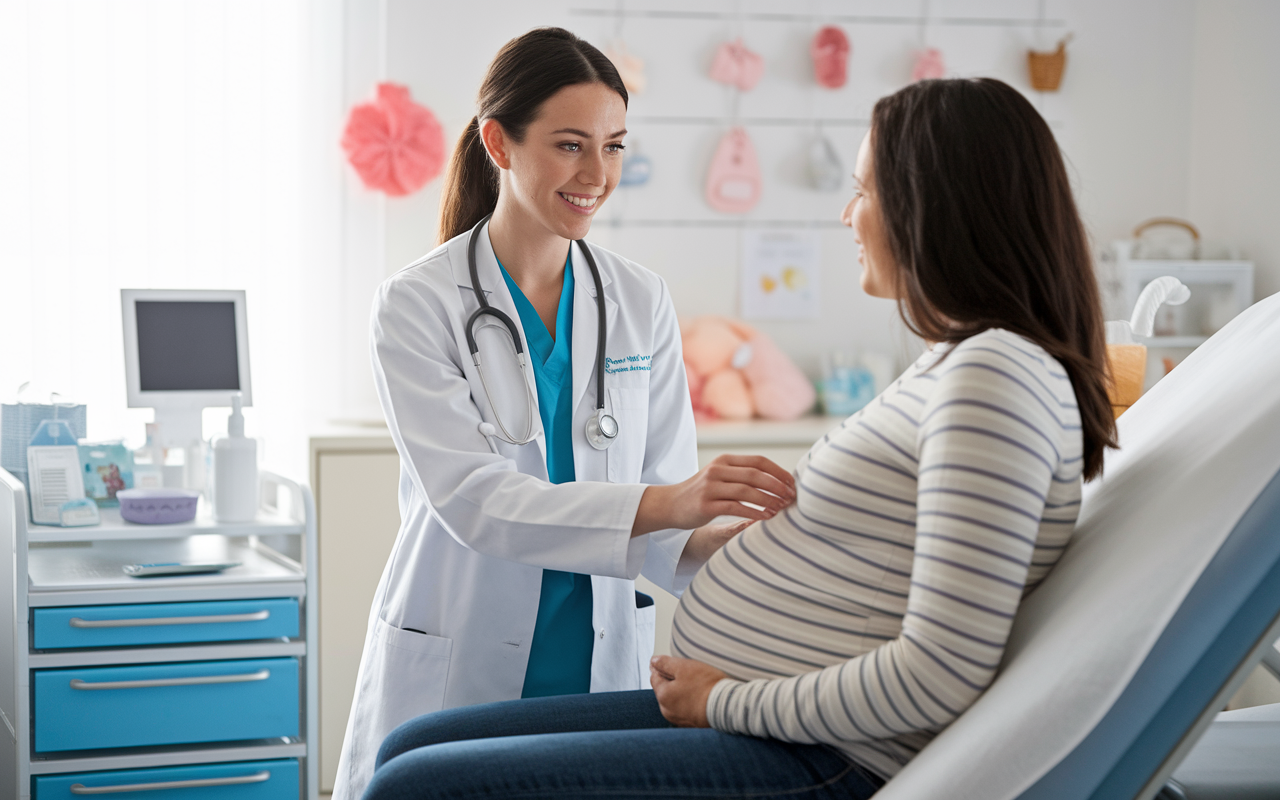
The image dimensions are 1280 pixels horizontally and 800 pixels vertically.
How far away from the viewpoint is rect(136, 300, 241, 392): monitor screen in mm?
2275

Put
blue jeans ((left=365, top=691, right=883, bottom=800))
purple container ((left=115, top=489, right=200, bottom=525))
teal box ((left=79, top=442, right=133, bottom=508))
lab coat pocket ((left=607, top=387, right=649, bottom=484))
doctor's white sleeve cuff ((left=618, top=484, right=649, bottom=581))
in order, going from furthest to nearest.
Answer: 1. teal box ((left=79, top=442, right=133, bottom=508))
2. purple container ((left=115, top=489, right=200, bottom=525))
3. lab coat pocket ((left=607, top=387, right=649, bottom=484))
4. doctor's white sleeve cuff ((left=618, top=484, right=649, bottom=581))
5. blue jeans ((left=365, top=691, right=883, bottom=800))

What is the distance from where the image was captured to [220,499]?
80.9 inches

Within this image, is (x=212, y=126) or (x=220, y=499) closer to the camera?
(x=220, y=499)

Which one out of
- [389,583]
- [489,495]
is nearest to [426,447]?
[489,495]

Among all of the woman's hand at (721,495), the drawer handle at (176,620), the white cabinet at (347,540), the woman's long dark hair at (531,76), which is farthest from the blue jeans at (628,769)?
the white cabinet at (347,540)

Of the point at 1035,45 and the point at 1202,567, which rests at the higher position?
the point at 1035,45

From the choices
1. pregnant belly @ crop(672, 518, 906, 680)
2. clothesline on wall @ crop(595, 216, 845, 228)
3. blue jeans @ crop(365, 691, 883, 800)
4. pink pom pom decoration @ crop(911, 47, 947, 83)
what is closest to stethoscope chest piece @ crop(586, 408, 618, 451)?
pregnant belly @ crop(672, 518, 906, 680)

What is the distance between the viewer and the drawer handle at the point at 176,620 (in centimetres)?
188

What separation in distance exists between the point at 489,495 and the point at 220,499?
99cm

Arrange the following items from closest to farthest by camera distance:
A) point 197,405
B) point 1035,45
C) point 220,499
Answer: point 220,499 → point 197,405 → point 1035,45

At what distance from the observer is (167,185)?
275 centimetres

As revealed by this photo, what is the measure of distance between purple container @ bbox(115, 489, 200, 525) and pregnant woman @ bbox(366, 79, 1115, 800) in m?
1.29

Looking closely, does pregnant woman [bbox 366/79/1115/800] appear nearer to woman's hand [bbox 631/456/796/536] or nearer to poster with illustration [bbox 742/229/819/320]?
woman's hand [bbox 631/456/796/536]

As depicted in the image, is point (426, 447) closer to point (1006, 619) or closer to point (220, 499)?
point (1006, 619)
